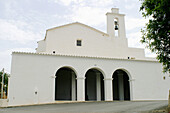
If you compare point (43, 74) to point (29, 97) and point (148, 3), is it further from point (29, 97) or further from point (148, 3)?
point (148, 3)

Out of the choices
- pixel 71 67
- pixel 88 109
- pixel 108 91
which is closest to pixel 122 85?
pixel 108 91

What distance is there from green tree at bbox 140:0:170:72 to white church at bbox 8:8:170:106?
7.39ft

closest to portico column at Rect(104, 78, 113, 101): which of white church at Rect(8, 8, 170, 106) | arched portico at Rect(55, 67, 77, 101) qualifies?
white church at Rect(8, 8, 170, 106)

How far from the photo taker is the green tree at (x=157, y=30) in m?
9.02

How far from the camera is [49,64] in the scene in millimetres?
16188

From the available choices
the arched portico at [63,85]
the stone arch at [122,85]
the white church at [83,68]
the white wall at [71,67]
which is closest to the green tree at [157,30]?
the white church at [83,68]

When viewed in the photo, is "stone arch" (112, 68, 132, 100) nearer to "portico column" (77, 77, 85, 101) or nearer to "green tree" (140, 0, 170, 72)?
"portico column" (77, 77, 85, 101)

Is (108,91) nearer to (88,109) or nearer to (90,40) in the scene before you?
(88,109)

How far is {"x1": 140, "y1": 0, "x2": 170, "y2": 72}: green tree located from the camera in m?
9.02

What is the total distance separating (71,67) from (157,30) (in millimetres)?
8998

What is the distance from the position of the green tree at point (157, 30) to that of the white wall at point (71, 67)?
802 cm

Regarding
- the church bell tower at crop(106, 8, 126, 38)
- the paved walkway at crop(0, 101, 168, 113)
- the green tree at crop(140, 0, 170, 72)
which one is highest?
the church bell tower at crop(106, 8, 126, 38)

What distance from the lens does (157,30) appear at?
9523mm

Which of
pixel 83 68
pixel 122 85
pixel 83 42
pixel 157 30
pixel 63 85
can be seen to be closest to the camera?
pixel 157 30
